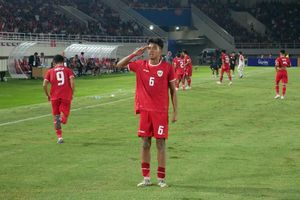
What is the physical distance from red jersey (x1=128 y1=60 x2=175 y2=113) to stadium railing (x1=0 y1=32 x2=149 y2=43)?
4296cm

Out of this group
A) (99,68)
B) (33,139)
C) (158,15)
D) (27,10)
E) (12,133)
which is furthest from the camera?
(158,15)

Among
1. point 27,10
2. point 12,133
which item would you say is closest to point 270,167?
point 12,133

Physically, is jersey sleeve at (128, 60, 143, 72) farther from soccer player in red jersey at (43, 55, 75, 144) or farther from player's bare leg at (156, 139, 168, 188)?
soccer player in red jersey at (43, 55, 75, 144)

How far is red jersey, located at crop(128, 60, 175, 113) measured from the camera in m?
9.59

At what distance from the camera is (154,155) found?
12625 mm

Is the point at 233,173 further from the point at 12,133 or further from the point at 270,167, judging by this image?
the point at 12,133

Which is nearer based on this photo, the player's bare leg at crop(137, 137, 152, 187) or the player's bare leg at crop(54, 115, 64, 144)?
the player's bare leg at crop(137, 137, 152, 187)

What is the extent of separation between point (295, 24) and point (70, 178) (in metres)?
89.9

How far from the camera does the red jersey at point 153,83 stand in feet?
31.5

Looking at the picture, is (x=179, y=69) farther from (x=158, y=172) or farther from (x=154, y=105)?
(x=158, y=172)

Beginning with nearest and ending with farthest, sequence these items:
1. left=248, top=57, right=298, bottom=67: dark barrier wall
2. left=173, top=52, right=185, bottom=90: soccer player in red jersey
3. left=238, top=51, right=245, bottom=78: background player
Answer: left=173, top=52, right=185, bottom=90: soccer player in red jersey → left=238, top=51, right=245, bottom=78: background player → left=248, top=57, right=298, bottom=67: dark barrier wall

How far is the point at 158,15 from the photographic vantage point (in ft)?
297

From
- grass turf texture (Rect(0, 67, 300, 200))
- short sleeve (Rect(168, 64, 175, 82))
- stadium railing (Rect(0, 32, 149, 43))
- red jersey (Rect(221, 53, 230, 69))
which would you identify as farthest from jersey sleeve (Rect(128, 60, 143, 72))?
stadium railing (Rect(0, 32, 149, 43))

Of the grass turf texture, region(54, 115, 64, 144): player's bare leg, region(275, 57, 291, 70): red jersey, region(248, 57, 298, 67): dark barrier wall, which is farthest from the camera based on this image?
region(248, 57, 298, 67): dark barrier wall
